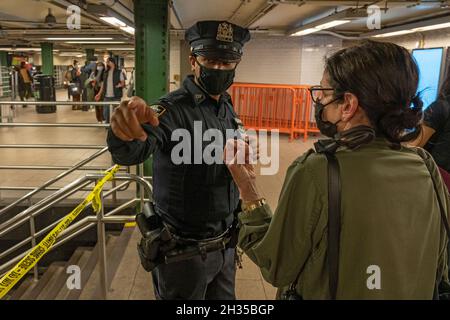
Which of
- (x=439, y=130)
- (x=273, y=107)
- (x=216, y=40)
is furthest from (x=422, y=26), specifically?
(x=216, y=40)

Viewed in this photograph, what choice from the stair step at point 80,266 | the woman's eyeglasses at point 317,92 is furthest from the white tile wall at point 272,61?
the woman's eyeglasses at point 317,92

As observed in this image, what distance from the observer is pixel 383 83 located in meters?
0.97

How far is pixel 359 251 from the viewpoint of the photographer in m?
0.95

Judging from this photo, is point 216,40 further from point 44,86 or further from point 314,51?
point 44,86

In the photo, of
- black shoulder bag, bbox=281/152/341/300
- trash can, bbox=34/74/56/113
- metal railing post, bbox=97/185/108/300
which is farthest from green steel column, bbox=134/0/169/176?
trash can, bbox=34/74/56/113

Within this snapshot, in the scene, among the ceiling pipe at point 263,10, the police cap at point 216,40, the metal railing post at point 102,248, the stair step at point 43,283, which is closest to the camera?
the police cap at point 216,40

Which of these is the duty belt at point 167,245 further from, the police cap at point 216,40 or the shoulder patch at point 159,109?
the police cap at point 216,40

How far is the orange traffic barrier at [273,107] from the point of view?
934 cm

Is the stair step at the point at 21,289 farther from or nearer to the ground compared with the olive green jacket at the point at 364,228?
nearer to the ground

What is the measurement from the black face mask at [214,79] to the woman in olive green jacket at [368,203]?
862mm

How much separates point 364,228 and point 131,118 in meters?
0.86

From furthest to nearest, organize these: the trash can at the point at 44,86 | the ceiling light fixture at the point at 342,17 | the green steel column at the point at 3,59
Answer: the green steel column at the point at 3,59, the trash can at the point at 44,86, the ceiling light fixture at the point at 342,17

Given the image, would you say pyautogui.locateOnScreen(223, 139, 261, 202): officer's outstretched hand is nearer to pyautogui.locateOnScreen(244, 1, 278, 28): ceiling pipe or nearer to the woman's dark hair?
the woman's dark hair

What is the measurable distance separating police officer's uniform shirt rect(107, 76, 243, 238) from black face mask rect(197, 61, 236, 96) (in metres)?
0.04
